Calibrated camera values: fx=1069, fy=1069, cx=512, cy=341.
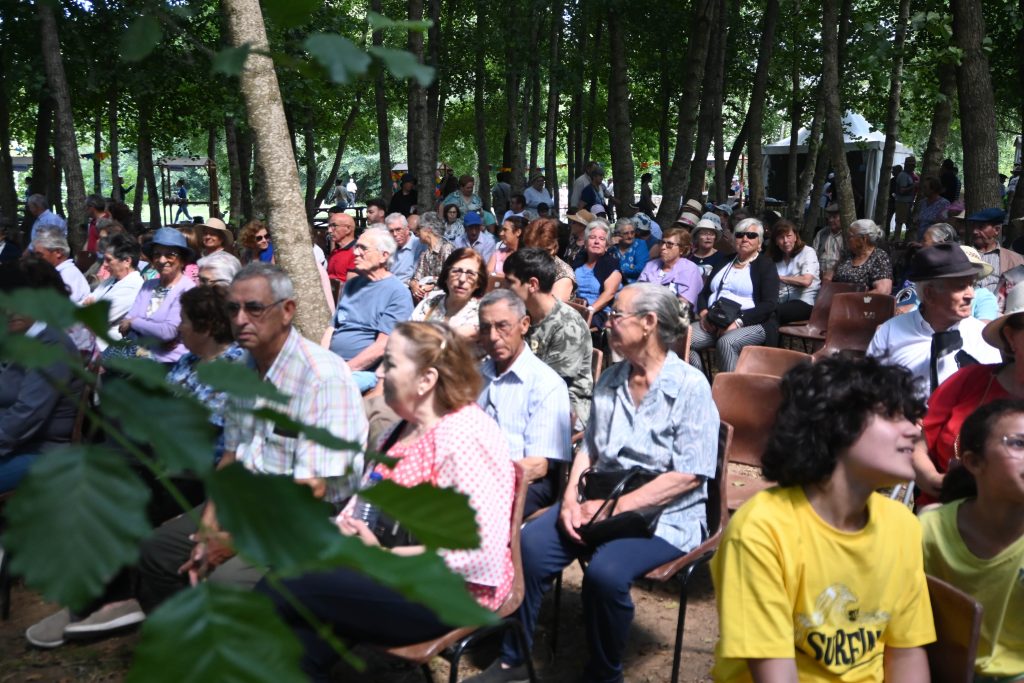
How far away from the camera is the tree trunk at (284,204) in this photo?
218 inches

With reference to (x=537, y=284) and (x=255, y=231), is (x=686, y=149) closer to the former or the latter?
(x=255, y=231)

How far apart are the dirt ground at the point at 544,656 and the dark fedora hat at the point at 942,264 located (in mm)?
1849

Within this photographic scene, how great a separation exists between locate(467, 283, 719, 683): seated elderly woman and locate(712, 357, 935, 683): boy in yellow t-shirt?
1339 mm

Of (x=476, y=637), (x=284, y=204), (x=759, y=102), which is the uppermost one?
(x=759, y=102)

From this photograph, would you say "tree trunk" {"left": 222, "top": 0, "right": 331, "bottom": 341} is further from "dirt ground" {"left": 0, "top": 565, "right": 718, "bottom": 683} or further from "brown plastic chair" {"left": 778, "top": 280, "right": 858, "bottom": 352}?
"brown plastic chair" {"left": 778, "top": 280, "right": 858, "bottom": 352}

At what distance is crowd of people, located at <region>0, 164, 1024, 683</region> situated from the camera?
3.20 ft

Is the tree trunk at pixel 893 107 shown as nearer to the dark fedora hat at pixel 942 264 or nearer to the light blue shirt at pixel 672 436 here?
the dark fedora hat at pixel 942 264

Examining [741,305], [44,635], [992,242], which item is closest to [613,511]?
[44,635]

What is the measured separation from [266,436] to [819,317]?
28.9 feet

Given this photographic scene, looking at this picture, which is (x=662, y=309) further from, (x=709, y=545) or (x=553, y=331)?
(x=553, y=331)

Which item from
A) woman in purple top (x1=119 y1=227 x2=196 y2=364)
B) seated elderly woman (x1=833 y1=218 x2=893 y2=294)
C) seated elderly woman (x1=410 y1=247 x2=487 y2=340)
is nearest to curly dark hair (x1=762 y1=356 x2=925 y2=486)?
seated elderly woman (x1=410 y1=247 x2=487 y2=340)

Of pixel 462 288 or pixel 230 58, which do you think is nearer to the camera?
pixel 230 58

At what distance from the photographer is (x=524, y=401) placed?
483 cm

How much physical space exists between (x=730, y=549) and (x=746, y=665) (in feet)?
1.05
